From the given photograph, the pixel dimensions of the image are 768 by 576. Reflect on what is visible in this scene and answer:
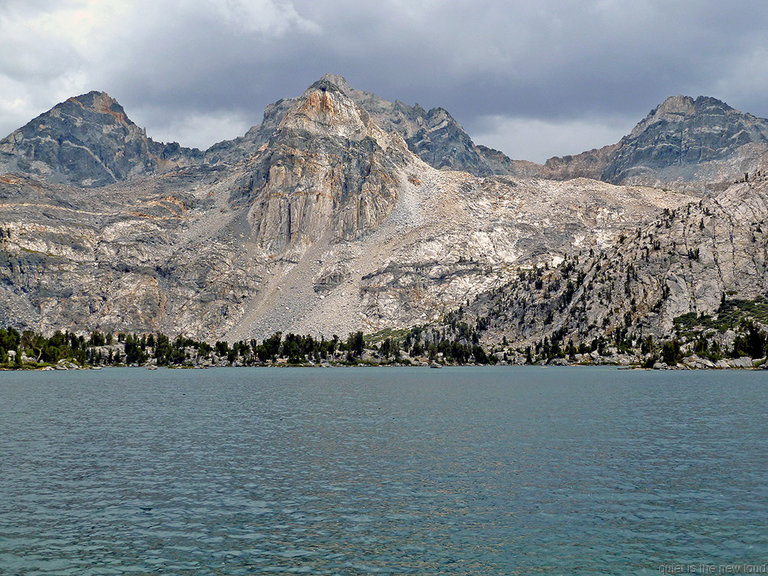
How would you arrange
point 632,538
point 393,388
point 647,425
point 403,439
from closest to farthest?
point 632,538
point 403,439
point 647,425
point 393,388

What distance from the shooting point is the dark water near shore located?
1389 inches

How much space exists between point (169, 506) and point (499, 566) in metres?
24.1

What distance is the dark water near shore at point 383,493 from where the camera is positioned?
35281 mm

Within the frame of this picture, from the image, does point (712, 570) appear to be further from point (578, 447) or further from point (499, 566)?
point (578, 447)

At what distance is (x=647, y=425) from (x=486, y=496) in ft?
156

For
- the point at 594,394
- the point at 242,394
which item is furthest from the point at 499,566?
the point at 242,394

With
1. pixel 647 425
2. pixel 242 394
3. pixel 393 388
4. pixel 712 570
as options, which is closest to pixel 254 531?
pixel 712 570

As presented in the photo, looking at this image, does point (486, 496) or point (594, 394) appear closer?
point (486, 496)

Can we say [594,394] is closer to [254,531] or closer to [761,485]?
[761,485]

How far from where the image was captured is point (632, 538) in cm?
3809

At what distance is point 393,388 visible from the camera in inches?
6590

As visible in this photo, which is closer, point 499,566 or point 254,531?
point 499,566

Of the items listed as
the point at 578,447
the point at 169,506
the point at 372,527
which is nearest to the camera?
the point at 372,527

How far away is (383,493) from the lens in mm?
49094
